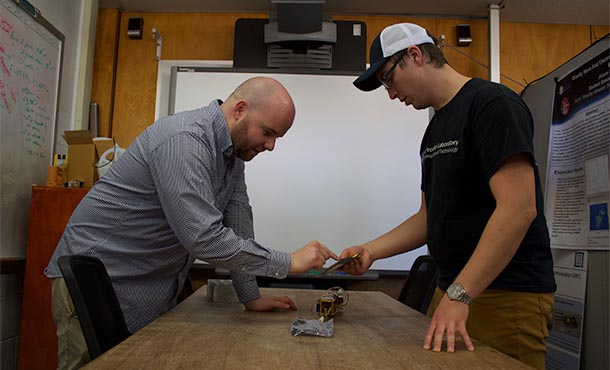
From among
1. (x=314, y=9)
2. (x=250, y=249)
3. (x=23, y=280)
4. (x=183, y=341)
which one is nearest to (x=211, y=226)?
(x=250, y=249)

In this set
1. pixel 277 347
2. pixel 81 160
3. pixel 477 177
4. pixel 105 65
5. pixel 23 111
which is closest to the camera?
pixel 277 347

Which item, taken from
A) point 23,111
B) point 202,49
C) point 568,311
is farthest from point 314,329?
point 202,49

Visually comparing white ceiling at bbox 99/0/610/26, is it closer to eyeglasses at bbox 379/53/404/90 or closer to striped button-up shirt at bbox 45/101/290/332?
eyeglasses at bbox 379/53/404/90

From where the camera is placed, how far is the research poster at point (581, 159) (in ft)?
6.42

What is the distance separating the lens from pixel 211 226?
1.21 meters

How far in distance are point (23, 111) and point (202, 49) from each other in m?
1.54

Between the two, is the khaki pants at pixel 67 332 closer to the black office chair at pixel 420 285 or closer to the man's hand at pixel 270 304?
the man's hand at pixel 270 304

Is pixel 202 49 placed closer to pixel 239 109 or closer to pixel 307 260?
pixel 239 109

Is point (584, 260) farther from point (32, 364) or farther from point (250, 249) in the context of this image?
point (32, 364)

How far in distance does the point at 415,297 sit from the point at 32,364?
6.69 ft

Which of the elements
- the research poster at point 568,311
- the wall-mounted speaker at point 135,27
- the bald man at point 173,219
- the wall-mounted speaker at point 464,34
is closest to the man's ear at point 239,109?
the bald man at point 173,219

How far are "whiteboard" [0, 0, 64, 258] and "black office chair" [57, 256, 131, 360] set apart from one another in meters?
1.72

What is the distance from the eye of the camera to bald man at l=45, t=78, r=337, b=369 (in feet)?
A: 4.05

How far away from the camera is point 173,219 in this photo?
1234 mm
